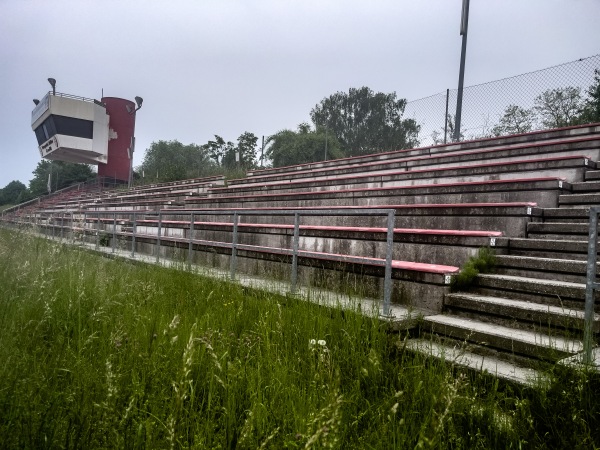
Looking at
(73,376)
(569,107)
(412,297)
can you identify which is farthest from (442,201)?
(569,107)

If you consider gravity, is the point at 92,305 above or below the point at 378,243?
below

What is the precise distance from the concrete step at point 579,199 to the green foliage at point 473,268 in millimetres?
1445

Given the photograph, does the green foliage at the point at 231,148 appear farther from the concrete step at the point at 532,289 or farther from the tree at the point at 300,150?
the concrete step at the point at 532,289

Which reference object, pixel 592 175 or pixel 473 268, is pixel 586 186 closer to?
pixel 592 175

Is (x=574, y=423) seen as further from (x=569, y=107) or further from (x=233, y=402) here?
(x=569, y=107)

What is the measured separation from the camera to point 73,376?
199 centimetres

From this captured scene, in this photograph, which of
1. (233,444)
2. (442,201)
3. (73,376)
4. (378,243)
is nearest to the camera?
(233,444)

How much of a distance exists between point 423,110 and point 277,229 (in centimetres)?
855

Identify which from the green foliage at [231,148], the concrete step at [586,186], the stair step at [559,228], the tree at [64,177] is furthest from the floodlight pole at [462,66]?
the tree at [64,177]

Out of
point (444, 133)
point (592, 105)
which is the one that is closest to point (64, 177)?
point (444, 133)

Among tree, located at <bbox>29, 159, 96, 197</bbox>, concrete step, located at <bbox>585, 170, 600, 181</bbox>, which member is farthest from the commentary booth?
concrete step, located at <bbox>585, 170, 600, 181</bbox>

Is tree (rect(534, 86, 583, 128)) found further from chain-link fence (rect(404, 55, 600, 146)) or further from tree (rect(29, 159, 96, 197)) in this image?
tree (rect(29, 159, 96, 197))

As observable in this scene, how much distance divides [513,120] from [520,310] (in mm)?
9538

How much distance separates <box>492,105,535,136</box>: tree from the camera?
10578 millimetres
